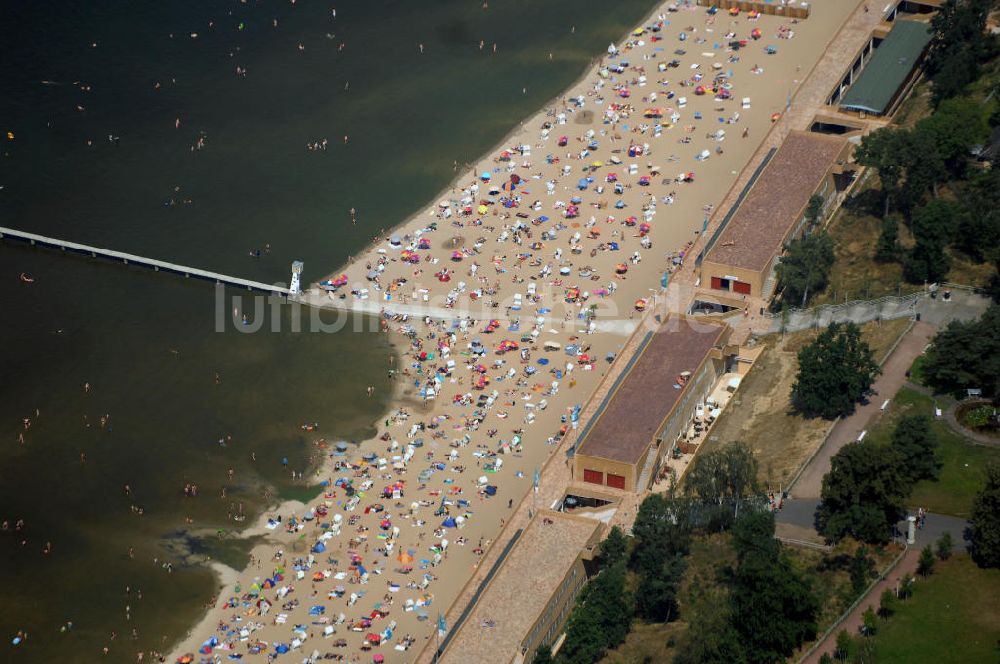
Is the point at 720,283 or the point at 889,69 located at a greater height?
the point at 889,69

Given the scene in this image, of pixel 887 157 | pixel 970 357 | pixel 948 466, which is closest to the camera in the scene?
pixel 948 466

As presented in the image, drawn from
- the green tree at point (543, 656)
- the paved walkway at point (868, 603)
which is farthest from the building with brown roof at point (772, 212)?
the green tree at point (543, 656)

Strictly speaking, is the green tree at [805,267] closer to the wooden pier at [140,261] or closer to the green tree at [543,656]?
the wooden pier at [140,261]

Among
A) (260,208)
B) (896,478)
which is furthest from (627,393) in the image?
(260,208)

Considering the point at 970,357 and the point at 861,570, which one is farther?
the point at 970,357

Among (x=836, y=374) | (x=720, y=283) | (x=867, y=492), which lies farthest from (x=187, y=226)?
(x=867, y=492)

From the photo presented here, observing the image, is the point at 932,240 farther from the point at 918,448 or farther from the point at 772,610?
the point at 772,610

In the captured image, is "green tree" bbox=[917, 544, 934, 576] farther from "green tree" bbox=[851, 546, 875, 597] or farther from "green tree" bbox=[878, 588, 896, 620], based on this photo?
"green tree" bbox=[851, 546, 875, 597]
